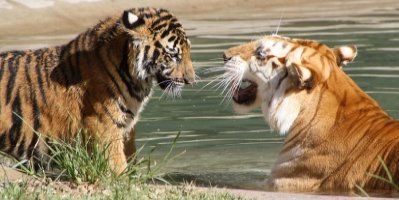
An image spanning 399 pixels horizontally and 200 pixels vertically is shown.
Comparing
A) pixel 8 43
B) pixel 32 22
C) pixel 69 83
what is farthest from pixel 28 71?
pixel 32 22

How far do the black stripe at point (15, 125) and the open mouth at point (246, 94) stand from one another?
146 centimetres

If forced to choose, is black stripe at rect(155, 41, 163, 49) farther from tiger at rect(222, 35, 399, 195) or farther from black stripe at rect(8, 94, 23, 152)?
black stripe at rect(8, 94, 23, 152)

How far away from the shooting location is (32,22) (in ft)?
51.7

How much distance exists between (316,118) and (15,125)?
2.06 m

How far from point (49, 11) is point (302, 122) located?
9.27 meters

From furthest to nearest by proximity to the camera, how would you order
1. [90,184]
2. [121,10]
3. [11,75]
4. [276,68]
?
[121,10] < [11,75] < [276,68] < [90,184]

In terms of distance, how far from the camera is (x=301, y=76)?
280 inches

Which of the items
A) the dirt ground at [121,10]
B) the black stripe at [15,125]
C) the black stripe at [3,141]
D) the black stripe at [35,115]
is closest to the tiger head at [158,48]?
the black stripe at [35,115]

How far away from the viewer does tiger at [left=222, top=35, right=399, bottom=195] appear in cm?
709

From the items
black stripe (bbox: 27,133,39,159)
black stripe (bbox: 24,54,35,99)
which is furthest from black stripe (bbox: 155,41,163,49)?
black stripe (bbox: 27,133,39,159)

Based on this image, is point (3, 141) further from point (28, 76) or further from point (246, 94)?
point (246, 94)

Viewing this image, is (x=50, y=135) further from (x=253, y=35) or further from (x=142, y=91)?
(x=253, y=35)

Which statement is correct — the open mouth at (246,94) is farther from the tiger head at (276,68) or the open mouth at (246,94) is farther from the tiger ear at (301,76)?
the tiger ear at (301,76)

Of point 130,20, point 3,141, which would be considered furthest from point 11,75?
point 130,20
